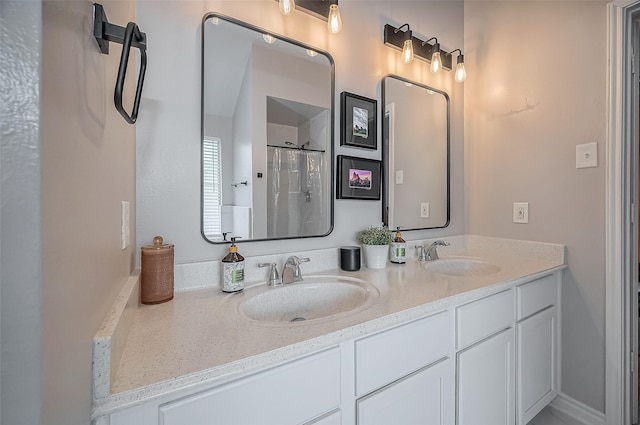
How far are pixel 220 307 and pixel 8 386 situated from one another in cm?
64

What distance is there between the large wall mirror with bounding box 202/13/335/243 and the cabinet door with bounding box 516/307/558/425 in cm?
108

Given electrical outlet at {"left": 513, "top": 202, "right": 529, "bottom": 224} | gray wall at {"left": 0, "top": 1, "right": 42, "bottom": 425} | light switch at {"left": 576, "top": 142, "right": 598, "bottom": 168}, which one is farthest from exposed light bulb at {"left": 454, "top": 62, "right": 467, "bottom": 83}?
gray wall at {"left": 0, "top": 1, "right": 42, "bottom": 425}

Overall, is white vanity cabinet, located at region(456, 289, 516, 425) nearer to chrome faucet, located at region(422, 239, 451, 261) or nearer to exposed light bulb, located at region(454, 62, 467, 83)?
chrome faucet, located at region(422, 239, 451, 261)

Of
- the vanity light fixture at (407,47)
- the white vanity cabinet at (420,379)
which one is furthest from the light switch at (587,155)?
the vanity light fixture at (407,47)

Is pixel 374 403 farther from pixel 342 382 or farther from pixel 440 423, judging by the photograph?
pixel 440 423

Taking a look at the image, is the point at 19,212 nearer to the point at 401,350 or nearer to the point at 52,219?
the point at 52,219

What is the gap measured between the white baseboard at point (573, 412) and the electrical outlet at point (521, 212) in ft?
3.17

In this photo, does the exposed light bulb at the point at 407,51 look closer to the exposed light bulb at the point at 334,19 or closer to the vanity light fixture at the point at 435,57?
the vanity light fixture at the point at 435,57

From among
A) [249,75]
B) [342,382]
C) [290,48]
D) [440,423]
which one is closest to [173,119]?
[249,75]

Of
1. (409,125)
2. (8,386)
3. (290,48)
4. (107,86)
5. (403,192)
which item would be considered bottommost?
(8,386)

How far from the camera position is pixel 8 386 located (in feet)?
0.87

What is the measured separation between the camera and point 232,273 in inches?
40.3

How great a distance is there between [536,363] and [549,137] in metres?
1.22

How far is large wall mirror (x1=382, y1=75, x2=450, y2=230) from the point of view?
1634 millimetres
